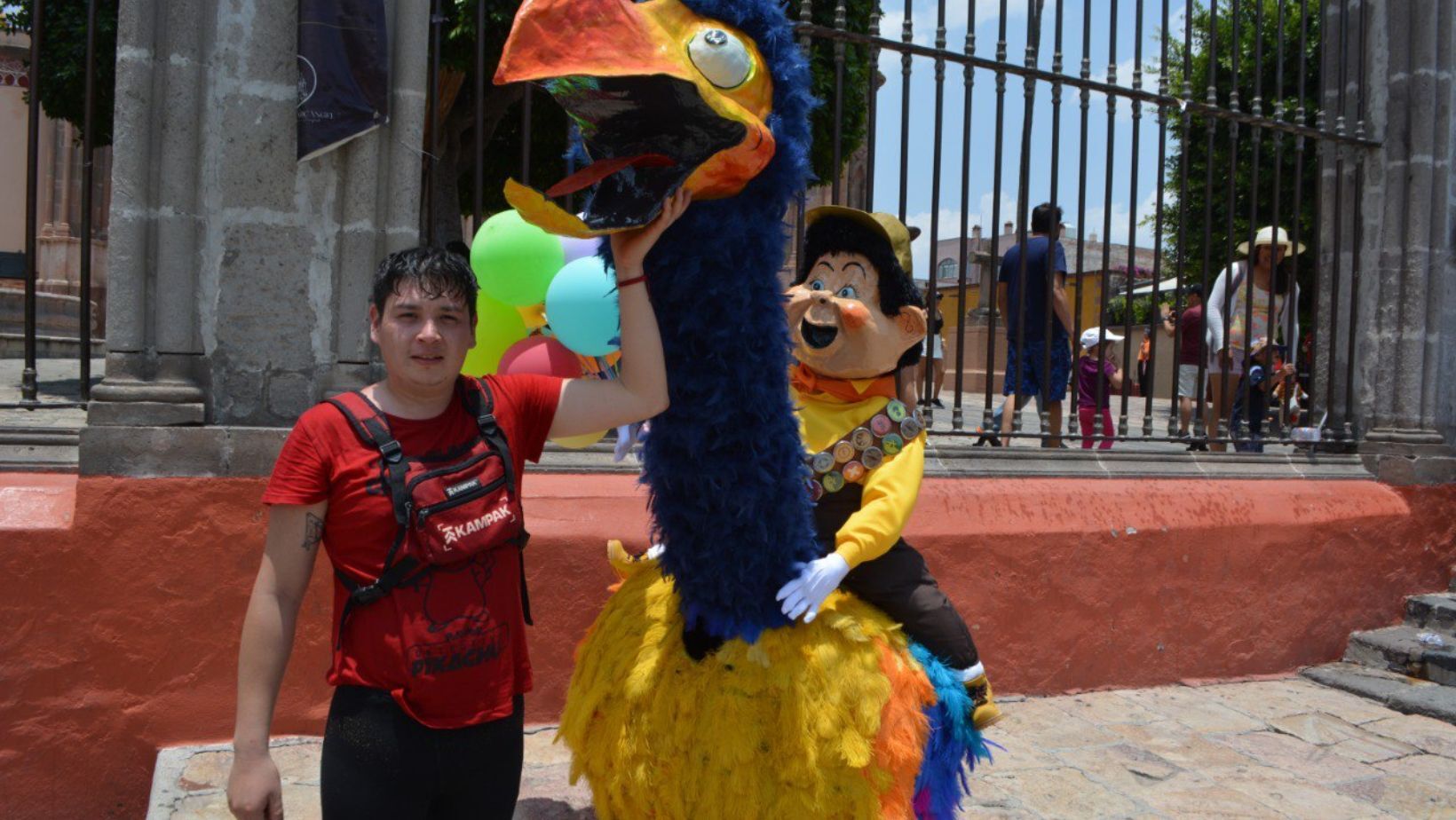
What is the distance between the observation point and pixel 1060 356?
539 centimetres

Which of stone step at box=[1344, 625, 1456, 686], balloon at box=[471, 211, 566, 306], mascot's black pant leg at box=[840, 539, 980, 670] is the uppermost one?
balloon at box=[471, 211, 566, 306]

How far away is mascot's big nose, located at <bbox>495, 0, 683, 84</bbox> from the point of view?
1776mm

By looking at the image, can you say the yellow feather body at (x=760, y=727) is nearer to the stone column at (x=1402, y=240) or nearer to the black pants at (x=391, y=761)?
the black pants at (x=391, y=761)

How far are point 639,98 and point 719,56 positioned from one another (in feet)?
0.60

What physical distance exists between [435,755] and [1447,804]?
3.55m

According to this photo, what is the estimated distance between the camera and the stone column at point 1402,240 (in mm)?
5660

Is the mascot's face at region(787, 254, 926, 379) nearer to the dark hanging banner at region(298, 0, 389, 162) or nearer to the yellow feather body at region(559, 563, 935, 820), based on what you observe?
the yellow feather body at region(559, 563, 935, 820)

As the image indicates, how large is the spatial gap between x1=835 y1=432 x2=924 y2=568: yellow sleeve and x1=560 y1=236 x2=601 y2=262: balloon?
0.84 metres

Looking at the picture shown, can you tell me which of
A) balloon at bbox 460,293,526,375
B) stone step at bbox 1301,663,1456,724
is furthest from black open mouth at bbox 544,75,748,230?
stone step at bbox 1301,663,1456,724

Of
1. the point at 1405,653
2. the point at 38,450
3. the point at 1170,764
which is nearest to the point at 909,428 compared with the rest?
the point at 1170,764

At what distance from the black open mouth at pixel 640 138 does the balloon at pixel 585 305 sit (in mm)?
191

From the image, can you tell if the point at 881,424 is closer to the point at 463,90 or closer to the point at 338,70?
the point at 338,70

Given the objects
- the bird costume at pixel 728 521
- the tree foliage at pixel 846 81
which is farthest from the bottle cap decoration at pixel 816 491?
the tree foliage at pixel 846 81

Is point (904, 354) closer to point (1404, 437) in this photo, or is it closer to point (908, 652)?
point (908, 652)
